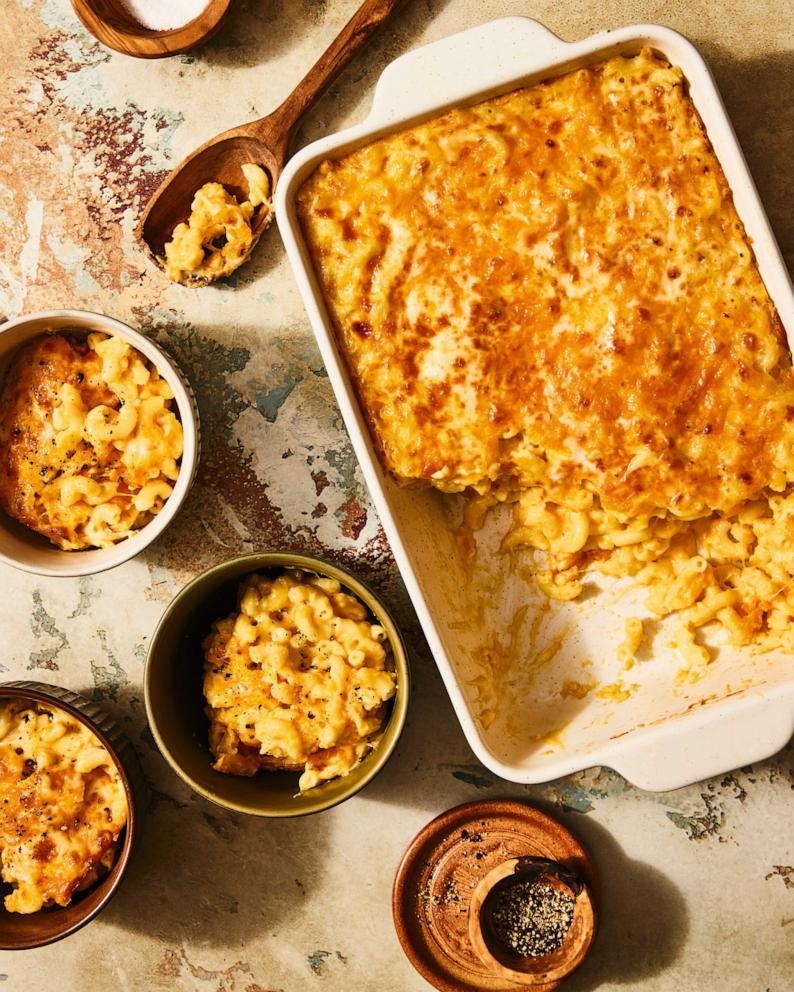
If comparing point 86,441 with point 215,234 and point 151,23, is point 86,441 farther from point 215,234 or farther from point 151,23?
point 151,23

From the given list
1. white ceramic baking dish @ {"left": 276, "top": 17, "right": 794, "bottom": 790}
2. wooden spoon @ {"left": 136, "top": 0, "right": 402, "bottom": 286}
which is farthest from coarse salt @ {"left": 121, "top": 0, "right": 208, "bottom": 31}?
white ceramic baking dish @ {"left": 276, "top": 17, "right": 794, "bottom": 790}

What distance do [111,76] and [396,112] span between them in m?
0.79

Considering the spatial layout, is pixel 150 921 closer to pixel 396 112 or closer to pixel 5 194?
pixel 5 194

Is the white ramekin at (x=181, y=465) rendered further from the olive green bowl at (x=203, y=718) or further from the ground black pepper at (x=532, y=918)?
the ground black pepper at (x=532, y=918)

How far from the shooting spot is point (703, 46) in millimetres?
1893

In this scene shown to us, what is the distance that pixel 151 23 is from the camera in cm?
196

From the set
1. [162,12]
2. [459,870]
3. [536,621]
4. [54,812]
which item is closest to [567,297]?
[536,621]

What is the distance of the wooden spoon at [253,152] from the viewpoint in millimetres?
1878

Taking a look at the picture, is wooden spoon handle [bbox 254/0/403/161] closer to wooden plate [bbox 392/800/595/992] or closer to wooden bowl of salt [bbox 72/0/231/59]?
wooden bowl of salt [bbox 72/0/231/59]

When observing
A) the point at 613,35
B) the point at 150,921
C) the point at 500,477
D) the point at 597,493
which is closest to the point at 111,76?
the point at 613,35

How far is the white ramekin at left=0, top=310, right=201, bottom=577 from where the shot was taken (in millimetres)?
1819

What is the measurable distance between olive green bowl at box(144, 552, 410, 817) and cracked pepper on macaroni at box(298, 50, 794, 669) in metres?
0.36

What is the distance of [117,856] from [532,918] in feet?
3.05

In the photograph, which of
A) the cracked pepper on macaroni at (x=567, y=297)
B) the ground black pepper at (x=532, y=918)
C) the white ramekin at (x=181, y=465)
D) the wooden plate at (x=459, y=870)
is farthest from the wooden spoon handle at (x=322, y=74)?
the ground black pepper at (x=532, y=918)
